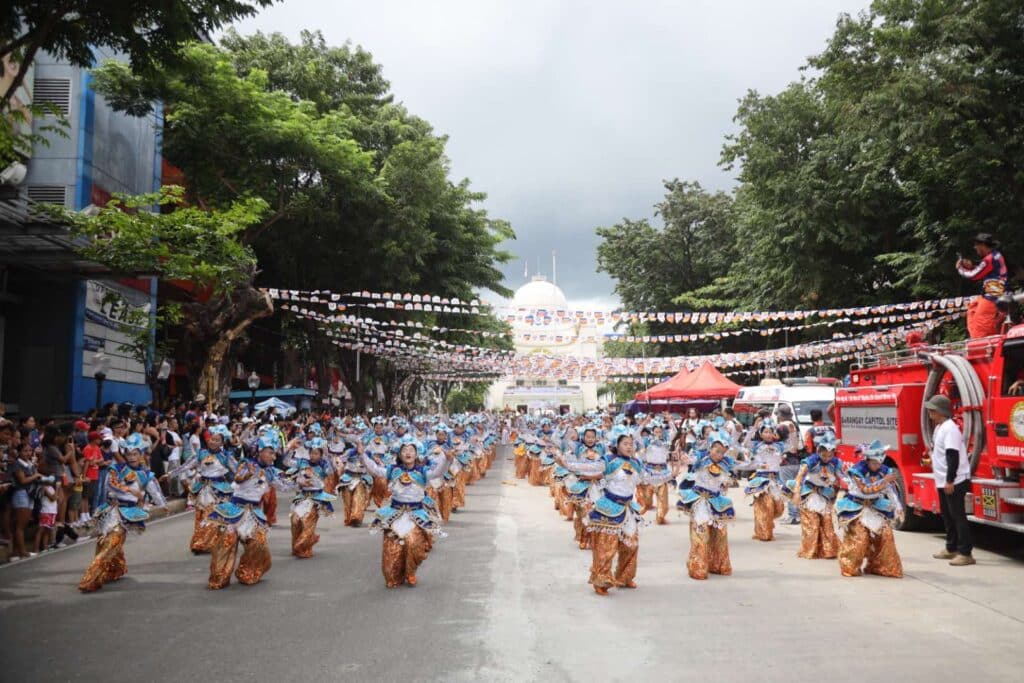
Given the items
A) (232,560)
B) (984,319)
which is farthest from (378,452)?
(984,319)

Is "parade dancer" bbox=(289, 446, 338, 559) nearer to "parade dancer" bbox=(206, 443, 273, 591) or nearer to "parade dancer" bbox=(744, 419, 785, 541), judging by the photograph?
"parade dancer" bbox=(206, 443, 273, 591)

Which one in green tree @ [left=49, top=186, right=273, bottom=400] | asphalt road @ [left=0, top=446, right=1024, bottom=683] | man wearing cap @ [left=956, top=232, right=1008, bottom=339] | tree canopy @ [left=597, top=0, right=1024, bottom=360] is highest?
tree canopy @ [left=597, top=0, right=1024, bottom=360]

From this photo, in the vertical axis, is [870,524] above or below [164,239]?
below

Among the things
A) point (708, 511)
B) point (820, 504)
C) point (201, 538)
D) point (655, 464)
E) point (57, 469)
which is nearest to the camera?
point (708, 511)

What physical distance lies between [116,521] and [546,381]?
89.7 metres

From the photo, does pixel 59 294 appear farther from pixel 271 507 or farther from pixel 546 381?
pixel 546 381

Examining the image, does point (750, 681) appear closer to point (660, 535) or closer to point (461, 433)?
point (660, 535)

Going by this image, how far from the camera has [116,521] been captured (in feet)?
28.8

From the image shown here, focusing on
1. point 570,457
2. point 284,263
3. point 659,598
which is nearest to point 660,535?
point 570,457

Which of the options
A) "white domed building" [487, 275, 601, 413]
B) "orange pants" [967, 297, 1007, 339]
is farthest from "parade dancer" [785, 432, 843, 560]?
"white domed building" [487, 275, 601, 413]

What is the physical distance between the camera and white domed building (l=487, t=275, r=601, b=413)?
84.8 m

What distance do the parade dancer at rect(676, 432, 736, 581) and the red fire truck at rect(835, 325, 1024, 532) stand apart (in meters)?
2.87

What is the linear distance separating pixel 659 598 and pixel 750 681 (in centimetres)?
271

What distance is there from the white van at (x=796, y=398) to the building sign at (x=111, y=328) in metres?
15.6
